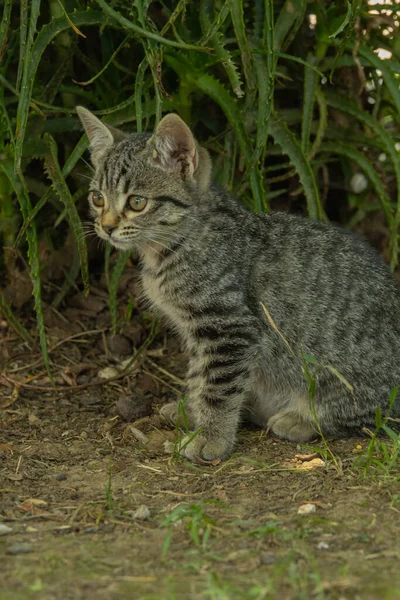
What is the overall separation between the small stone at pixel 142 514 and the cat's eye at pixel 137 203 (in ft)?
5.13

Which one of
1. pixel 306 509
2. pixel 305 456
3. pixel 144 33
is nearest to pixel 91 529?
pixel 306 509

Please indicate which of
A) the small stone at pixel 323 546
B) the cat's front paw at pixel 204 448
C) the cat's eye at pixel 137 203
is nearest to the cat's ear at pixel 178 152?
the cat's eye at pixel 137 203

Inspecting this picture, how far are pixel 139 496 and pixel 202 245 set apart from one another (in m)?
1.38

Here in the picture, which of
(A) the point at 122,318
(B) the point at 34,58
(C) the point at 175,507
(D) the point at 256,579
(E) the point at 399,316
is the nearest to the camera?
(D) the point at 256,579

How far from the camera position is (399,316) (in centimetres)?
446

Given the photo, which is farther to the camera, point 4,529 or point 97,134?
point 97,134

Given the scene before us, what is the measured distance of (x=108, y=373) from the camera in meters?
5.13

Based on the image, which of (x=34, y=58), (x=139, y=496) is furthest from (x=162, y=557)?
(x=34, y=58)

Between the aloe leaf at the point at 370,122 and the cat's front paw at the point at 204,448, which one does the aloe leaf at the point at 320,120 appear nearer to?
the aloe leaf at the point at 370,122

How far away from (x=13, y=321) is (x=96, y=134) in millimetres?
1363

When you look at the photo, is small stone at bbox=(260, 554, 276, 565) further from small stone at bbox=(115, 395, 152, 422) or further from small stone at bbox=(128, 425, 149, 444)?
small stone at bbox=(115, 395, 152, 422)

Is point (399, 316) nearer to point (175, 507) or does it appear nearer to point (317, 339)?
point (317, 339)

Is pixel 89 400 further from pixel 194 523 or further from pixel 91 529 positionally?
pixel 194 523

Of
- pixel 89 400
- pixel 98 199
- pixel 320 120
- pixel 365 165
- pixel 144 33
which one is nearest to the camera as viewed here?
pixel 144 33
